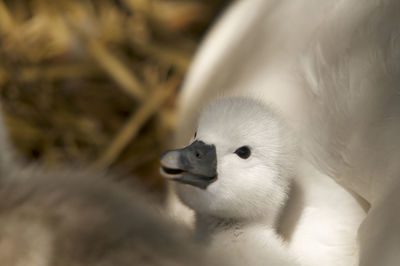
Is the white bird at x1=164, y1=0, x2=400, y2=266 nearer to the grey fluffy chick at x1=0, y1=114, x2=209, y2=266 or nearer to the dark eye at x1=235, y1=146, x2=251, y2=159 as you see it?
the dark eye at x1=235, y1=146, x2=251, y2=159

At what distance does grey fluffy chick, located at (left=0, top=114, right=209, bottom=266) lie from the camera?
26.6 inches

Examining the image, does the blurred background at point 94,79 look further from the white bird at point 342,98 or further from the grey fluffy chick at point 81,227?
the grey fluffy chick at point 81,227

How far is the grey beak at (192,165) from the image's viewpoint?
3.40 ft

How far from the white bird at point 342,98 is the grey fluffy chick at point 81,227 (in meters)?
0.29

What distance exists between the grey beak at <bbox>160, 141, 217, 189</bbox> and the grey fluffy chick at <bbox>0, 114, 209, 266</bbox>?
26cm

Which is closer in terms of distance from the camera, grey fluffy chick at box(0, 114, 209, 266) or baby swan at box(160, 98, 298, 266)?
grey fluffy chick at box(0, 114, 209, 266)

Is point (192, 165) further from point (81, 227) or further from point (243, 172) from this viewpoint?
point (81, 227)

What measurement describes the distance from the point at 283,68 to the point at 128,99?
0.81 m

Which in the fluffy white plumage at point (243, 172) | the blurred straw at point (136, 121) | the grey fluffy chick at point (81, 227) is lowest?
the blurred straw at point (136, 121)

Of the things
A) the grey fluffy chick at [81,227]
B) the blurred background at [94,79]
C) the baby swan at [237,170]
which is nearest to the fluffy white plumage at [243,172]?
the baby swan at [237,170]

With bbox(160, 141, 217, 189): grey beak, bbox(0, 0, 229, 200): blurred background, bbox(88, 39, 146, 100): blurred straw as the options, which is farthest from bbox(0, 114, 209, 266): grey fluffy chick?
bbox(88, 39, 146, 100): blurred straw

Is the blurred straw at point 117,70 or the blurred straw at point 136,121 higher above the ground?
the blurred straw at point 117,70

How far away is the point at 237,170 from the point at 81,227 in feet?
1.40

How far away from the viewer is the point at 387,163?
100cm
